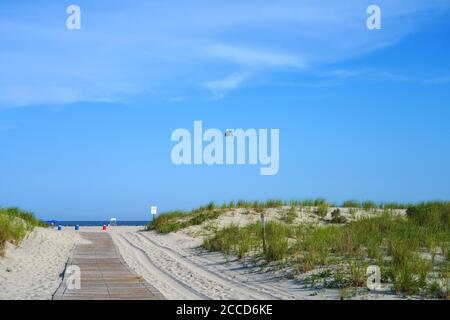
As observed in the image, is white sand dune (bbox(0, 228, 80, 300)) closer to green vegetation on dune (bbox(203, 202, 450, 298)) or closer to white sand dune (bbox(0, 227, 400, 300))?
white sand dune (bbox(0, 227, 400, 300))

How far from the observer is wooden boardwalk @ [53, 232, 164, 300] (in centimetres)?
1182

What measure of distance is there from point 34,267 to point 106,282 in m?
5.33

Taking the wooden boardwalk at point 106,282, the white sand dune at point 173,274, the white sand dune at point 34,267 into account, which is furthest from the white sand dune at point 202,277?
the white sand dune at point 34,267

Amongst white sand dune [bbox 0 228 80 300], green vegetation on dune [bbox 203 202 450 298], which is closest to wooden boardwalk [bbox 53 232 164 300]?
white sand dune [bbox 0 228 80 300]

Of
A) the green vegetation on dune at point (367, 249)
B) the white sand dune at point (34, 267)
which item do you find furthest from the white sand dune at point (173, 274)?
the green vegetation on dune at point (367, 249)

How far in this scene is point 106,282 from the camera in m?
13.9

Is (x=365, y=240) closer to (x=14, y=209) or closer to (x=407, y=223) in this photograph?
(x=407, y=223)

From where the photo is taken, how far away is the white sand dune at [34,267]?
12873 millimetres

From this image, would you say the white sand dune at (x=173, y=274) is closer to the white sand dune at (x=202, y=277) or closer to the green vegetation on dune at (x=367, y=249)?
the white sand dune at (x=202, y=277)

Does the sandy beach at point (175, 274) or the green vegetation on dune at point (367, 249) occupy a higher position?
the green vegetation on dune at point (367, 249)

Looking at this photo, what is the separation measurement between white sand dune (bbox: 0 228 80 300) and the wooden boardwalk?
50 centimetres

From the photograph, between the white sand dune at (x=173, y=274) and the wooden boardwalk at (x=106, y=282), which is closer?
the wooden boardwalk at (x=106, y=282)

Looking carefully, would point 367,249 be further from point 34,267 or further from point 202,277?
point 34,267

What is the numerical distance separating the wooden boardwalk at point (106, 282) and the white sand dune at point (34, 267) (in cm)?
50
